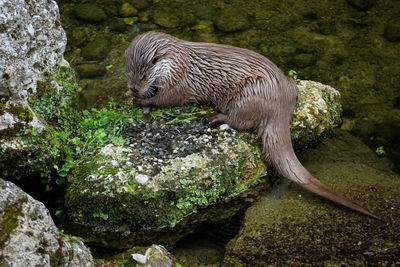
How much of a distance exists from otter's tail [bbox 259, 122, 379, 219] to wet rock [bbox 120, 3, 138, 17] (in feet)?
8.72

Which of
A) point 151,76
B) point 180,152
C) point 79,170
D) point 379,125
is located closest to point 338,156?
point 379,125

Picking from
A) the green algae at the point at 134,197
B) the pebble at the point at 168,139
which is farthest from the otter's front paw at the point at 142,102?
the green algae at the point at 134,197

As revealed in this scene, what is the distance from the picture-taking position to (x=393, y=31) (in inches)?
178

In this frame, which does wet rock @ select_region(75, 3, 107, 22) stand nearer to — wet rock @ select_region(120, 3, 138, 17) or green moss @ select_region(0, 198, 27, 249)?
wet rock @ select_region(120, 3, 138, 17)

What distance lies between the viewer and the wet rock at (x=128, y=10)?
4.82 metres

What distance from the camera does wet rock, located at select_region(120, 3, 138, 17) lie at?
4.82 m

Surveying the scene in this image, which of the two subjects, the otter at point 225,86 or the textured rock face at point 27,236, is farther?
the otter at point 225,86

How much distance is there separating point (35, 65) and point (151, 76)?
2.62 feet

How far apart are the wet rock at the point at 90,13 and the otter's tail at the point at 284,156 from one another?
2.73 meters

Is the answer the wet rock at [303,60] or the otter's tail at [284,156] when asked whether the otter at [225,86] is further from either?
the wet rock at [303,60]

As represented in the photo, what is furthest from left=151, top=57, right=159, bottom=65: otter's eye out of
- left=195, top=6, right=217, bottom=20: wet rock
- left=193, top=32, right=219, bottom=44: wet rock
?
left=195, top=6, right=217, bottom=20: wet rock

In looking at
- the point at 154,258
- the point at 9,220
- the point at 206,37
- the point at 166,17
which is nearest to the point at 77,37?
the point at 166,17

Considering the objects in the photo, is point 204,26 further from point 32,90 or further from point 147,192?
point 147,192

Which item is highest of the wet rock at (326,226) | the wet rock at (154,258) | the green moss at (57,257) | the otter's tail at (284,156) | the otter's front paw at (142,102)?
the otter's front paw at (142,102)
